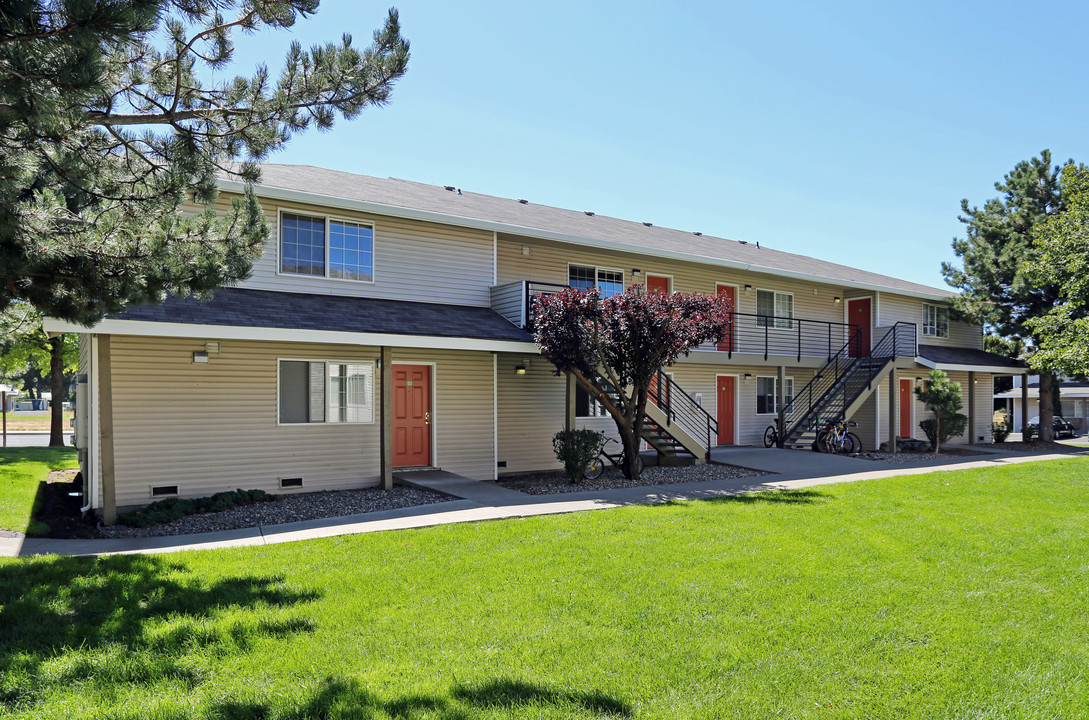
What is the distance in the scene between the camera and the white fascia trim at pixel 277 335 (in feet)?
30.0

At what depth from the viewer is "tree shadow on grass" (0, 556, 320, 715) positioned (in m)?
4.17

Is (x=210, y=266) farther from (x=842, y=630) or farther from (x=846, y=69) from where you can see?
(x=846, y=69)

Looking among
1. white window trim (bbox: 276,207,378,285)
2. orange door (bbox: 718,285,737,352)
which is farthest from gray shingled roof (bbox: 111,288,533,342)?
orange door (bbox: 718,285,737,352)

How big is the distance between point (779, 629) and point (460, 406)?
388 inches

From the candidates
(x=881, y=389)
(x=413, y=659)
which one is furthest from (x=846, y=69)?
(x=413, y=659)

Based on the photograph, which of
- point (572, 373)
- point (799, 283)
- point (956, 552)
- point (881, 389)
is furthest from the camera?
point (881, 389)

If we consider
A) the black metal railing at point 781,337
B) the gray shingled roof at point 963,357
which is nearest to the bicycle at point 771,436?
the black metal railing at point 781,337

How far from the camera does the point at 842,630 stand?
15.8 feet

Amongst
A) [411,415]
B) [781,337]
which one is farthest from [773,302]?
[411,415]

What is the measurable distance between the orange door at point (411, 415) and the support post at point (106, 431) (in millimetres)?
4879

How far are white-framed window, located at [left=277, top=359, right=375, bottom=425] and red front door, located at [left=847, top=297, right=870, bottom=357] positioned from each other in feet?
53.8

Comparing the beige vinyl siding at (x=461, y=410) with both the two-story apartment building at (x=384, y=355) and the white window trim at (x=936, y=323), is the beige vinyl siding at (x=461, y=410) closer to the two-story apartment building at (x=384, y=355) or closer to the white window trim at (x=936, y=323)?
the two-story apartment building at (x=384, y=355)

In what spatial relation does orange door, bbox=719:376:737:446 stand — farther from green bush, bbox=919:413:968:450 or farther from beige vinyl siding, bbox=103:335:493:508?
beige vinyl siding, bbox=103:335:493:508

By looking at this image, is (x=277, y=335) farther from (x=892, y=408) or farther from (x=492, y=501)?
(x=892, y=408)
